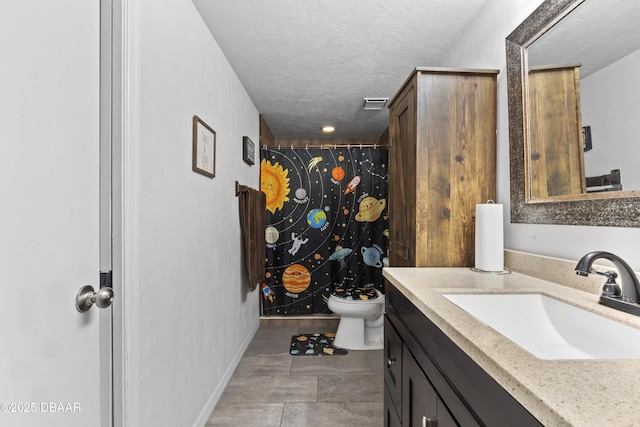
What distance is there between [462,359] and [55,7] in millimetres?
1233

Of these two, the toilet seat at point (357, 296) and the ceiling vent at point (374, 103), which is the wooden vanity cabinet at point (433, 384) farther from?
the ceiling vent at point (374, 103)

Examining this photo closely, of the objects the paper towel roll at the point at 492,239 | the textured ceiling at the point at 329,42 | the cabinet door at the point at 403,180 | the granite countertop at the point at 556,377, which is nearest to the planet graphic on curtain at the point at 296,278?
the cabinet door at the point at 403,180

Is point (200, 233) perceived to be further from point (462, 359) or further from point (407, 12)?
point (407, 12)

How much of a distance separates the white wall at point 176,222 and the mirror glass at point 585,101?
4.82 ft

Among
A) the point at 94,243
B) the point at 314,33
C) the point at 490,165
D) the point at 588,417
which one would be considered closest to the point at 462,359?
the point at 588,417

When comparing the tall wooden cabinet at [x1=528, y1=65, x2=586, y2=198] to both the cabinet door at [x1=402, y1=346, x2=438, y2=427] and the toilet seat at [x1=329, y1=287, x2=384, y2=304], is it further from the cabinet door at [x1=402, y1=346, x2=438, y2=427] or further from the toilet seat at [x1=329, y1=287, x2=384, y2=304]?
the toilet seat at [x1=329, y1=287, x2=384, y2=304]

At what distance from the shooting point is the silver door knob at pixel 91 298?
2.77 feet

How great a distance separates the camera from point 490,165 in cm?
153

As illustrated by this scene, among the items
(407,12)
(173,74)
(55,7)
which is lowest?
(55,7)

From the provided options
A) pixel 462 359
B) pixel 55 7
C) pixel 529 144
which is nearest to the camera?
pixel 462 359

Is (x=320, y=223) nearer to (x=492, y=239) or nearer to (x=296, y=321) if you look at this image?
(x=296, y=321)

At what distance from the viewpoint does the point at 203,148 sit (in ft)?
5.63

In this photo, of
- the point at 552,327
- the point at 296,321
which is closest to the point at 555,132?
the point at 552,327

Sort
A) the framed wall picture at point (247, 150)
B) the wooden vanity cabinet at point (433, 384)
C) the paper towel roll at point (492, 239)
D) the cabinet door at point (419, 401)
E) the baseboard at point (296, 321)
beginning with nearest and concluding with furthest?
the wooden vanity cabinet at point (433, 384)
the cabinet door at point (419, 401)
the paper towel roll at point (492, 239)
the framed wall picture at point (247, 150)
the baseboard at point (296, 321)
